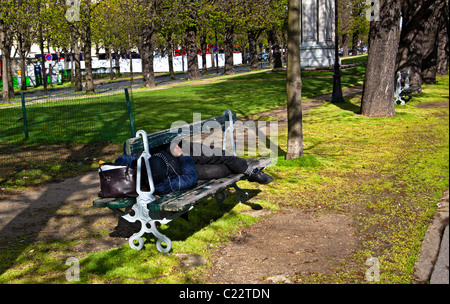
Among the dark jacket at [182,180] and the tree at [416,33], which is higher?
the tree at [416,33]

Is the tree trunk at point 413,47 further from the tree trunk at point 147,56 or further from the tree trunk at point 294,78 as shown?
the tree trunk at point 147,56

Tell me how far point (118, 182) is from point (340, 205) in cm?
305

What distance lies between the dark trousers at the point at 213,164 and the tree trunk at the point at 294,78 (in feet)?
9.12

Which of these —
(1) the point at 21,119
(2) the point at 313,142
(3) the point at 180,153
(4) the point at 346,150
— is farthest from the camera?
(1) the point at 21,119

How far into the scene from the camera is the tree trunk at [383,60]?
1358 centimetres

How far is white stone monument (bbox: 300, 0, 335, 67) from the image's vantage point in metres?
33.3

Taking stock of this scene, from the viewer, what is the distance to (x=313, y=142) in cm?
1085

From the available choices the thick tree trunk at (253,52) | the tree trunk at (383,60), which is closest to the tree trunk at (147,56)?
the thick tree trunk at (253,52)

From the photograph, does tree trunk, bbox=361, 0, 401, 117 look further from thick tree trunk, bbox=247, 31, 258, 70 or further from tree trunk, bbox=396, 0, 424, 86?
thick tree trunk, bbox=247, 31, 258, 70

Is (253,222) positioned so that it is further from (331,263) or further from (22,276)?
(22,276)

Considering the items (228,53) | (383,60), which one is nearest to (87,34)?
(228,53)

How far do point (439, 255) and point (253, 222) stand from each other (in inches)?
86.5

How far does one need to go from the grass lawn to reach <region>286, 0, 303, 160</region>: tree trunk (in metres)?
0.48

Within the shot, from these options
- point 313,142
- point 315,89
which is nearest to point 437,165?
point 313,142
